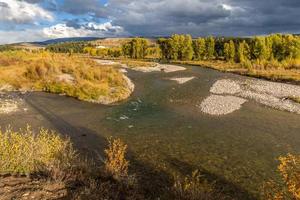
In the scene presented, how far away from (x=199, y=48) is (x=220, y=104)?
91.9 m

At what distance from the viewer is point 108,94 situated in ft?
129

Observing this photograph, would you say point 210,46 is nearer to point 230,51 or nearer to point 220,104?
point 230,51

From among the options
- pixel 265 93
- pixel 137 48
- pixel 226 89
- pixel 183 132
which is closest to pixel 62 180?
pixel 183 132

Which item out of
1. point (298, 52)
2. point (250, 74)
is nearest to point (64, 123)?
point (250, 74)

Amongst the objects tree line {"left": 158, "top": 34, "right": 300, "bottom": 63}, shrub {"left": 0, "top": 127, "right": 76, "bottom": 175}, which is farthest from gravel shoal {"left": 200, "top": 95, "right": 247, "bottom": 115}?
tree line {"left": 158, "top": 34, "right": 300, "bottom": 63}

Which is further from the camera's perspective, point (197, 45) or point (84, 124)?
point (197, 45)

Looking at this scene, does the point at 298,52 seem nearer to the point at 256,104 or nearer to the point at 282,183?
the point at 256,104

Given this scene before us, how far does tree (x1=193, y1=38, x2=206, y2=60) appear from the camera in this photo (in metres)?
124

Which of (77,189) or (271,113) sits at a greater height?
(77,189)

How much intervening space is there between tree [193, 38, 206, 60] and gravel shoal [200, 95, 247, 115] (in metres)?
85.9

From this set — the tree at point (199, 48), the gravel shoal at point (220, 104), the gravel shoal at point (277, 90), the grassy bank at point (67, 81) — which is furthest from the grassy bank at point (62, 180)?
the tree at point (199, 48)

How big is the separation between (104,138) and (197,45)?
107 m

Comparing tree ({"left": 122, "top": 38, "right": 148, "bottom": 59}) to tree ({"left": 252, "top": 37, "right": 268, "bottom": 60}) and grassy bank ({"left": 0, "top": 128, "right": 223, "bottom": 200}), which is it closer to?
tree ({"left": 252, "top": 37, "right": 268, "bottom": 60})

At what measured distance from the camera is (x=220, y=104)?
119ft
